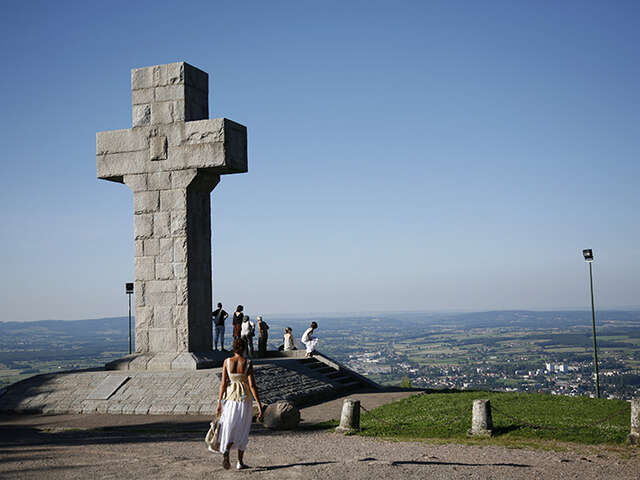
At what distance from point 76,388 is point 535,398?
1132cm

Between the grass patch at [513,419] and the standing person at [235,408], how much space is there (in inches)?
161

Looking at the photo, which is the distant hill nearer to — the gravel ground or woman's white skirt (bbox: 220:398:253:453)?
the gravel ground

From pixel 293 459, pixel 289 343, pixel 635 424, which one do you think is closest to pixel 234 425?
pixel 293 459

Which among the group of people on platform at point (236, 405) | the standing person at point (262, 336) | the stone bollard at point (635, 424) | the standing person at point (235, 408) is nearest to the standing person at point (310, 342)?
the standing person at point (262, 336)

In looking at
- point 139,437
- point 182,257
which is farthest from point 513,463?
point 182,257

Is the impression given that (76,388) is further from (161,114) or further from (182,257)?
(161,114)

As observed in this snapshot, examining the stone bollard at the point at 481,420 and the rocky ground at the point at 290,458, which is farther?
the stone bollard at the point at 481,420

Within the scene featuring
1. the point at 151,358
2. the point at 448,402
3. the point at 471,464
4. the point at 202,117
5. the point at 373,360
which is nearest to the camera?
the point at 471,464

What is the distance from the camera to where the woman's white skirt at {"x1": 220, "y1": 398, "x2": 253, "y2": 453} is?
31.2ft

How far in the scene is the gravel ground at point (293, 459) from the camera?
9602mm

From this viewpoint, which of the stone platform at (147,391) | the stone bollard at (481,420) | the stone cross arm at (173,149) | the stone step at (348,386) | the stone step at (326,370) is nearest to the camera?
the stone bollard at (481,420)

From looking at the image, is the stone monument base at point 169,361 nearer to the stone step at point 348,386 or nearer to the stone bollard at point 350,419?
the stone step at point 348,386

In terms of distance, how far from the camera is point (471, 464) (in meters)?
10.3

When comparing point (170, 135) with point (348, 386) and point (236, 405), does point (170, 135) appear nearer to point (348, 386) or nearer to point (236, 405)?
point (348, 386)
